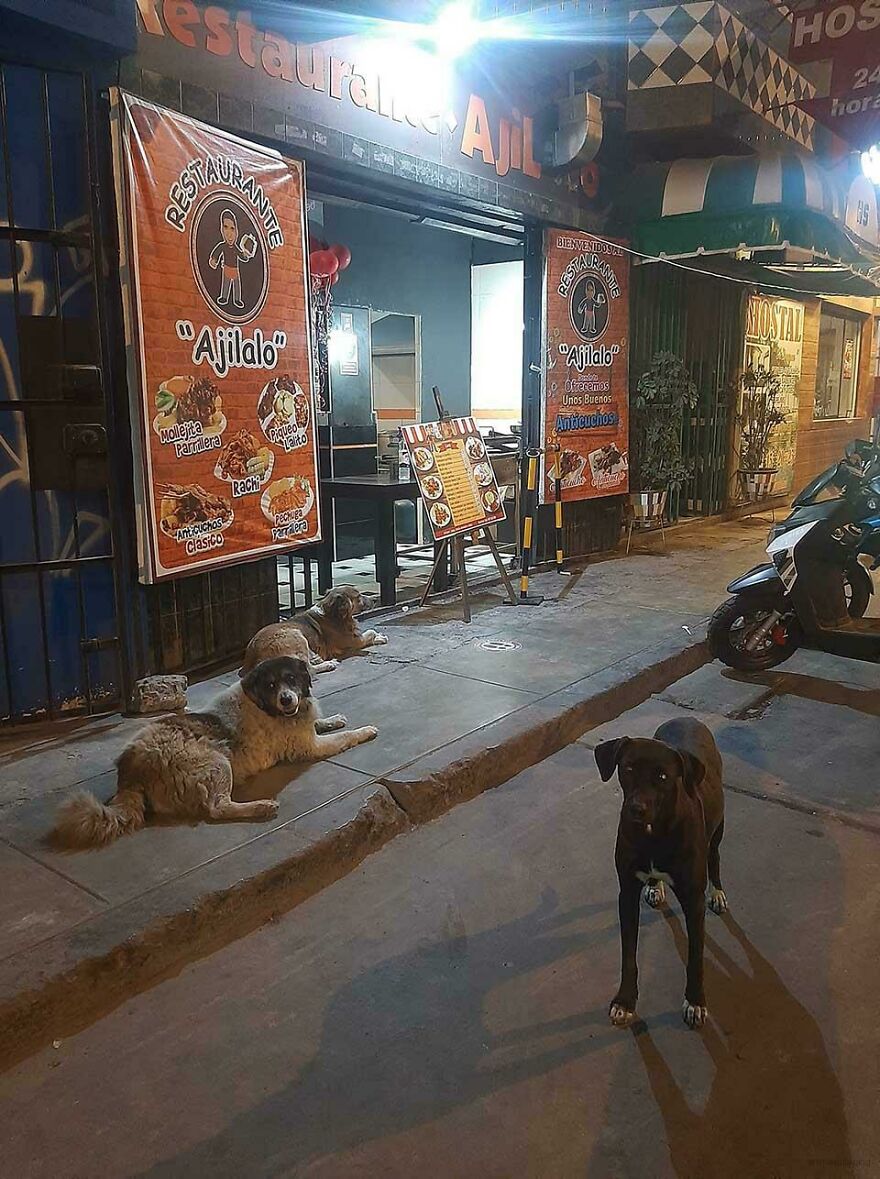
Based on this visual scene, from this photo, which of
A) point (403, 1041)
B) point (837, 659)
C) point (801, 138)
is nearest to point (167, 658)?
point (403, 1041)

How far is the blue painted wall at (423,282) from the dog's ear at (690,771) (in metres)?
8.95

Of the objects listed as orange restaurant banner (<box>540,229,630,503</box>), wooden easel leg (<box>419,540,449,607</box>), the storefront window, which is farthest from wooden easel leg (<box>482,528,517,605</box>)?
the storefront window

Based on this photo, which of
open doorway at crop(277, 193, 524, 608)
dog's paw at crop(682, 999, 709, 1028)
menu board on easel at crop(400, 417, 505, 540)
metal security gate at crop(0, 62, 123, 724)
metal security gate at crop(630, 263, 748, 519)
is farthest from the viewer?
metal security gate at crop(630, 263, 748, 519)

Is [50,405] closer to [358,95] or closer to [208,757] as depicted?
[208,757]

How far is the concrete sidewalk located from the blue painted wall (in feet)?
16.9

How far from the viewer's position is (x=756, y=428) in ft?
45.2

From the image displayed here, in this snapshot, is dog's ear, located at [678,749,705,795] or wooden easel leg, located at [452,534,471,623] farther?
wooden easel leg, located at [452,534,471,623]

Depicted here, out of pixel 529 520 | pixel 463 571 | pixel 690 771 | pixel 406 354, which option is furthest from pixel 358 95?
pixel 690 771

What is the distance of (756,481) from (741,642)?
7.95 m

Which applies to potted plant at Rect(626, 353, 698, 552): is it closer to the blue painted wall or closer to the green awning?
the green awning

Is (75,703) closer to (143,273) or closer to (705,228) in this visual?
(143,273)

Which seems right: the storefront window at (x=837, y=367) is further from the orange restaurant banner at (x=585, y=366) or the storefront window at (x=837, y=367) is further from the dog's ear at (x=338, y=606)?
the dog's ear at (x=338, y=606)

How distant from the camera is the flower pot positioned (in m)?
13.6

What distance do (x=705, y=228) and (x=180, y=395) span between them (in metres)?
6.62
